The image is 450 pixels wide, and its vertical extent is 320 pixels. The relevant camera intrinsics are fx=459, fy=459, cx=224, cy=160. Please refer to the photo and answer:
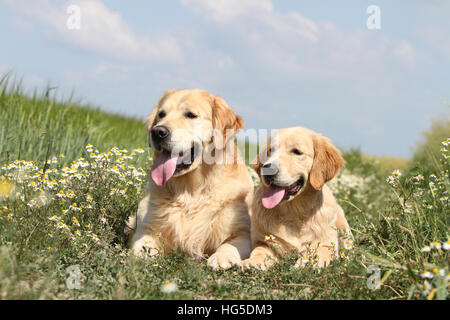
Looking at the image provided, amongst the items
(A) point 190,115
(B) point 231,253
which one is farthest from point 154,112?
(B) point 231,253

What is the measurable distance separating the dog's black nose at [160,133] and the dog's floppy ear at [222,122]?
0.51 metres

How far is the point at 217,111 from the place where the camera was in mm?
4113

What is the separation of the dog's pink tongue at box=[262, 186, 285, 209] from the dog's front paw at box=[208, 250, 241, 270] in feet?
1.61

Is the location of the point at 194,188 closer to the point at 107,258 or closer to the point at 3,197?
the point at 107,258

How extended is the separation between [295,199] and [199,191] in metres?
0.85

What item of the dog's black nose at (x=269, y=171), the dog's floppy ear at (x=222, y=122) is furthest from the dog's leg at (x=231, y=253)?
the dog's floppy ear at (x=222, y=122)

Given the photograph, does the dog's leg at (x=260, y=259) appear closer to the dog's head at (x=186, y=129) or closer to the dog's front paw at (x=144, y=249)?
the dog's front paw at (x=144, y=249)

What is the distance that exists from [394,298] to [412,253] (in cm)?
77

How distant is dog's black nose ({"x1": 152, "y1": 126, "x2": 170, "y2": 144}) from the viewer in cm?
369

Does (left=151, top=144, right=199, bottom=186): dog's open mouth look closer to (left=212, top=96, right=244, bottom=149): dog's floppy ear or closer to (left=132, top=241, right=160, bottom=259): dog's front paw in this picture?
(left=212, top=96, right=244, bottom=149): dog's floppy ear

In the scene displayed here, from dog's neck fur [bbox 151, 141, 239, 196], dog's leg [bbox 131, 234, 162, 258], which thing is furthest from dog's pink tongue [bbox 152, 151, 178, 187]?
dog's leg [bbox 131, 234, 162, 258]

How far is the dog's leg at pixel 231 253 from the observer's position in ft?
12.0

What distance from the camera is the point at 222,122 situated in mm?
4102

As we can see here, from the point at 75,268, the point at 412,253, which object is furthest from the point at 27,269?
the point at 412,253
